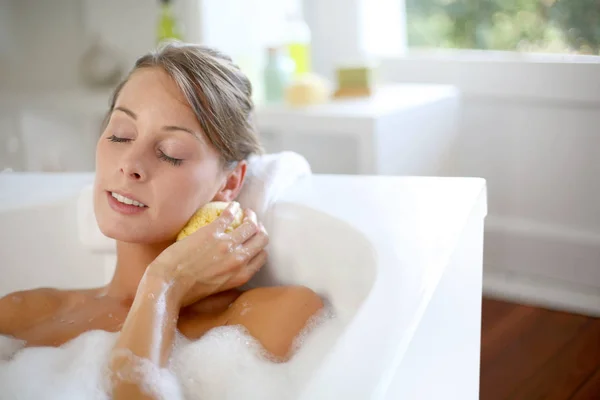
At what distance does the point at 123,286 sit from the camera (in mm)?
1461

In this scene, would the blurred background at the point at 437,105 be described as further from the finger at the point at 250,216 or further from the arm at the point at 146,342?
the arm at the point at 146,342

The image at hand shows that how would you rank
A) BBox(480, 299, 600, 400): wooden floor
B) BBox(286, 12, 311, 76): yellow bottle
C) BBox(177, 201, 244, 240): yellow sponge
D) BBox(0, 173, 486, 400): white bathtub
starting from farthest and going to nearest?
BBox(286, 12, 311, 76): yellow bottle < BBox(480, 299, 600, 400): wooden floor < BBox(177, 201, 244, 240): yellow sponge < BBox(0, 173, 486, 400): white bathtub

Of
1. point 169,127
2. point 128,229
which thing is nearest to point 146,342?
point 128,229

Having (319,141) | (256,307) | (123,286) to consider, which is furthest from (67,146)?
(256,307)

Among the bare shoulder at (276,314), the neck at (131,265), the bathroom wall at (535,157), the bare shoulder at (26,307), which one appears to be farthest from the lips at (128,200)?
the bathroom wall at (535,157)

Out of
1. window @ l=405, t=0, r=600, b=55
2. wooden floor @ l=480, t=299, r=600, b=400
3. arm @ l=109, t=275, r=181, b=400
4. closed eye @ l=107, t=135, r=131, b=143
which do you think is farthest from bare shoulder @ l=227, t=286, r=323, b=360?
window @ l=405, t=0, r=600, b=55

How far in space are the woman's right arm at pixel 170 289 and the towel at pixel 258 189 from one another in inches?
4.5

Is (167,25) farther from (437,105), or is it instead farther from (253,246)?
(253,246)

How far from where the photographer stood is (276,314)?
1234 mm

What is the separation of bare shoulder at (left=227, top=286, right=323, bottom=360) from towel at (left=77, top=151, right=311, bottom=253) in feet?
0.79

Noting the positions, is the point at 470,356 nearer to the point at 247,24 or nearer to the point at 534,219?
the point at 534,219

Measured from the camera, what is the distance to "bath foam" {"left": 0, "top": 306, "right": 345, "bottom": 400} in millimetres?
1162

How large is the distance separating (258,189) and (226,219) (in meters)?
0.22

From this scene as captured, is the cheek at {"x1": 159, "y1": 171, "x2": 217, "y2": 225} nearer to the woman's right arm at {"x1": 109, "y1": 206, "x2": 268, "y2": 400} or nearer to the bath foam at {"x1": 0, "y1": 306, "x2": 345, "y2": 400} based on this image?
the woman's right arm at {"x1": 109, "y1": 206, "x2": 268, "y2": 400}
